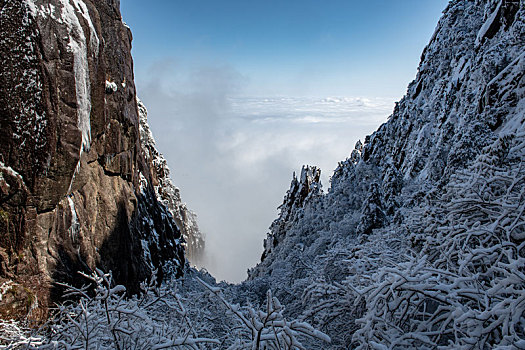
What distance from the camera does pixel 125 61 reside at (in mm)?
16281

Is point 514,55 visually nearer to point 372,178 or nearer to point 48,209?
point 372,178

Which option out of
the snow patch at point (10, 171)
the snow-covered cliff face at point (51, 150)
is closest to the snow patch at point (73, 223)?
the snow-covered cliff face at point (51, 150)

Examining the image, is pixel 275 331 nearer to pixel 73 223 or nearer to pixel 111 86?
pixel 73 223

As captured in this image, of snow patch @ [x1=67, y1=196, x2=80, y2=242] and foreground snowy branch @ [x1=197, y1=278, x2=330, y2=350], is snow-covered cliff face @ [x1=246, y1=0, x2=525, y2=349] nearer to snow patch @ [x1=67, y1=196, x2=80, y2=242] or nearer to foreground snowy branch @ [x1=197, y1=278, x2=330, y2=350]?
foreground snowy branch @ [x1=197, y1=278, x2=330, y2=350]

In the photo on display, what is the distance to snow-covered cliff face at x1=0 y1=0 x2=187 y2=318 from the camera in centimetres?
874

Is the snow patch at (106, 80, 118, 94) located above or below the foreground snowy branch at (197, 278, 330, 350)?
above

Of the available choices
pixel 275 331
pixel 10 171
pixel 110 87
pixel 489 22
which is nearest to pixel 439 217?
pixel 275 331

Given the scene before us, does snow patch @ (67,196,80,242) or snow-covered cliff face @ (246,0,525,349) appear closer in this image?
snow-covered cliff face @ (246,0,525,349)

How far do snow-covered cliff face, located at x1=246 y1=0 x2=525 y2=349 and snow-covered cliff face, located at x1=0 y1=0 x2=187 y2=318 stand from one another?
7.79 m

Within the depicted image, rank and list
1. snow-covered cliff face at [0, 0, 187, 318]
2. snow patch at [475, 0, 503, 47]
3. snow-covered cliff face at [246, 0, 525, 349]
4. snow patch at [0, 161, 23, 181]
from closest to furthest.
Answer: snow-covered cliff face at [246, 0, 525, 349]
snow patch at [0, 161, 23, 181]
snow-covered cliff face at [0, 0, 187, 318]
snow patch at [475, 0, 503, 47]

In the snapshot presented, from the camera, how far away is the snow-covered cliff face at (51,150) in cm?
874

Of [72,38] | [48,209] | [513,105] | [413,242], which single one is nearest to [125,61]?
[72,38]

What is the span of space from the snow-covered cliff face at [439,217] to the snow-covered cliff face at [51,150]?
7.79 metres

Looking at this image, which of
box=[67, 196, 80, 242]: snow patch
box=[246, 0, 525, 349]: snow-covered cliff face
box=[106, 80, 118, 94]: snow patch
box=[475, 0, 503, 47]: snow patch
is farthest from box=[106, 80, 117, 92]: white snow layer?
box=[475, 0, 503, 47]: snow patch
